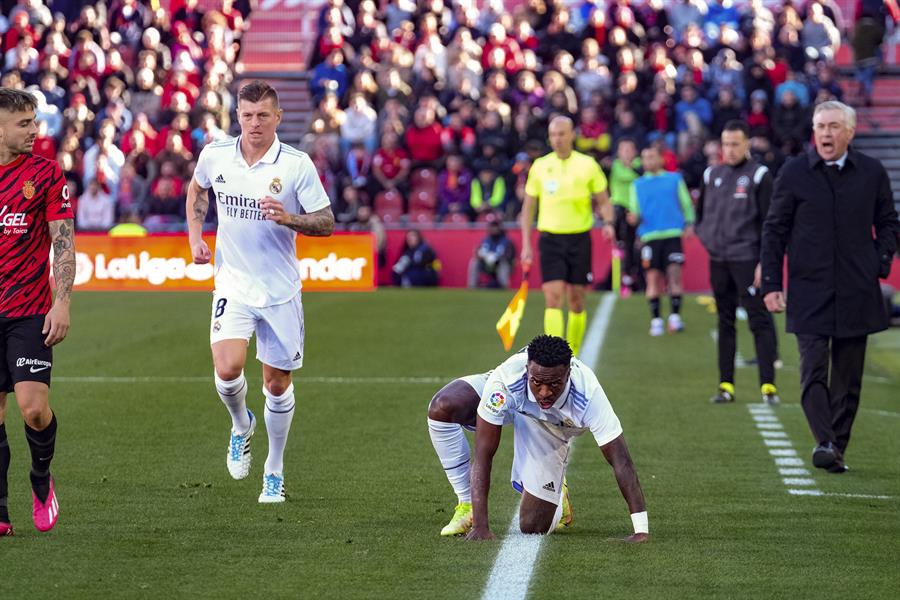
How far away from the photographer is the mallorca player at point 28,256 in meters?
7.14

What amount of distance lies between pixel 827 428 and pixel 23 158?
507 centimetres

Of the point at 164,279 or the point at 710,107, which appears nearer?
the point at 164,279

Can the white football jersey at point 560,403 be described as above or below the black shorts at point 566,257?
above

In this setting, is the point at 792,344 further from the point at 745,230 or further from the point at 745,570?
the point at 745,570

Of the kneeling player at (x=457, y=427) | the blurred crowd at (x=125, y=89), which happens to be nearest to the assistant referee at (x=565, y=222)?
the kneeling player at (x=457, y=427)

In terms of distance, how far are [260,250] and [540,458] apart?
1.99 m

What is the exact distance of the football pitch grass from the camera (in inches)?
258

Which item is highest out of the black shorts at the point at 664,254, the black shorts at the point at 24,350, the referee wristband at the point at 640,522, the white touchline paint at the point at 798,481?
the black shorts at the point at 24,350

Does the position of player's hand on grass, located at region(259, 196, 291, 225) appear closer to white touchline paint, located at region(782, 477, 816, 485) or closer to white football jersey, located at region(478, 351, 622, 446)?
white football jersey, located at region(478, 351, 622, 446)

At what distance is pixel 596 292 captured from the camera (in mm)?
23984

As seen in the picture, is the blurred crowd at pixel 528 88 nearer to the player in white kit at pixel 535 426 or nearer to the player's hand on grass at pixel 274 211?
the player's hand on grass at pixel 274 211

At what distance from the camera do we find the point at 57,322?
7.03 metres

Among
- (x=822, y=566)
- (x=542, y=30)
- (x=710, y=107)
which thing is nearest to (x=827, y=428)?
(x=822, y=566)

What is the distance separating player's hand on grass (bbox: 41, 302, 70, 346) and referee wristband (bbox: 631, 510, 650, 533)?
8.58ft
